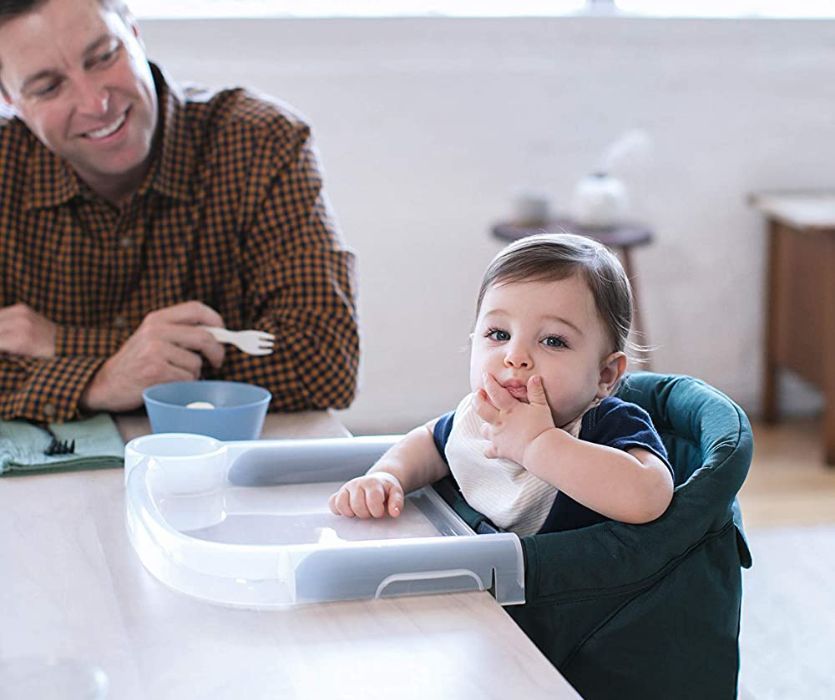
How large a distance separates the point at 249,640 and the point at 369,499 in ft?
0.90

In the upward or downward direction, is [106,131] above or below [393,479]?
above

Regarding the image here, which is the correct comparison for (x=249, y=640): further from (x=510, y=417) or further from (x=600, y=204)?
(x=600, y=204)

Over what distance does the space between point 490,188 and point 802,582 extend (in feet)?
4.68

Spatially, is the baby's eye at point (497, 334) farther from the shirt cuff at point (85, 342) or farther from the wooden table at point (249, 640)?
the shirt cuff at point (85, 342)

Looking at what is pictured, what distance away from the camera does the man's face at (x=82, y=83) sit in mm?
1753

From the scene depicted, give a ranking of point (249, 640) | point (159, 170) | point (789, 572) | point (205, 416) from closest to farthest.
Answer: point (249, 640), point (205, 416), point (159, 170), point (789, 572)

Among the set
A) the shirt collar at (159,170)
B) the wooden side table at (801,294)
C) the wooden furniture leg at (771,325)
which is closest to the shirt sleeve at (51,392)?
the shirt collar at (159,170)

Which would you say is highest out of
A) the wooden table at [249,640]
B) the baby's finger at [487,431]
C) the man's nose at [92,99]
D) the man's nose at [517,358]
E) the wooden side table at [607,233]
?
the man's nose at [92,99]

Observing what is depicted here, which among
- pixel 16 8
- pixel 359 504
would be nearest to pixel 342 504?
pixel 359 504

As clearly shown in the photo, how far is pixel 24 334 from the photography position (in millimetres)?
1758

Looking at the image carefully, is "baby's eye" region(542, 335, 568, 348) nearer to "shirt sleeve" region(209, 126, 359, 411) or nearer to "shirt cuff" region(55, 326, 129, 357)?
"shirt sleeve" region(209, 126, 359, 411)

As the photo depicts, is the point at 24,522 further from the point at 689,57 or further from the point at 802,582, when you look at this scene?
the point at 689,57

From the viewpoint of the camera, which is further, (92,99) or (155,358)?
(92,99)

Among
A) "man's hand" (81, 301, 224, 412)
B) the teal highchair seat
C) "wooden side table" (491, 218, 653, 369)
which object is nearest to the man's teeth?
"man's hand" (81, 301, 224, 412)
